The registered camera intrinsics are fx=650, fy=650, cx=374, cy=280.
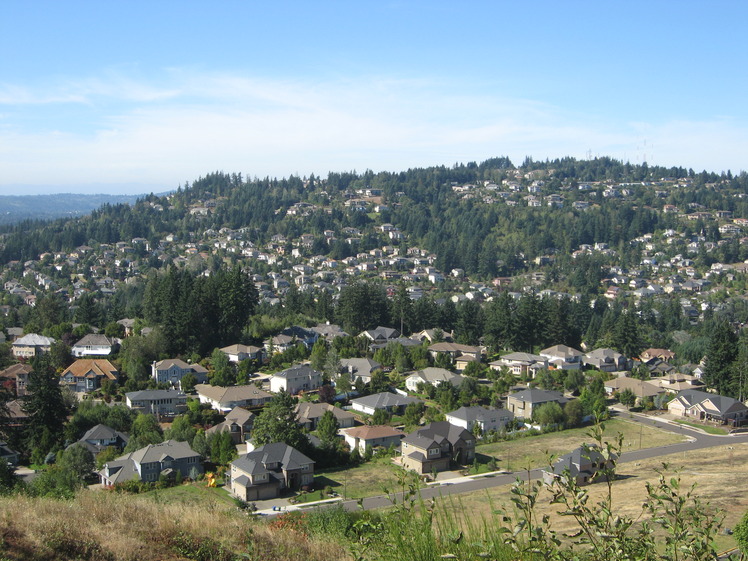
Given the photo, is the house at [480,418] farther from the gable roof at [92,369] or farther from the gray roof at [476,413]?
the gable roof at [92,369]

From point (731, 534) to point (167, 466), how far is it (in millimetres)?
13975

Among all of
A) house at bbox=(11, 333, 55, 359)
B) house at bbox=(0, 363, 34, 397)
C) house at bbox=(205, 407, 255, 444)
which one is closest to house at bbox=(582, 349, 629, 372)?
house at bbox=(205, 407, 255, 444)

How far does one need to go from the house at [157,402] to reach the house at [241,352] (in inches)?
238

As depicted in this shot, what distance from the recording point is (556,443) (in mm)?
22344

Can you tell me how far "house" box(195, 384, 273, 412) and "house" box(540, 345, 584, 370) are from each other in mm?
14894

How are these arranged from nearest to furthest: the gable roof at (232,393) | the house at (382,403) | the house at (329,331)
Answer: the gable roof at (232,393), the house at (382,403), the house at (329,331)

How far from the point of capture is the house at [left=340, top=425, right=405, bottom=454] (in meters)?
21.3

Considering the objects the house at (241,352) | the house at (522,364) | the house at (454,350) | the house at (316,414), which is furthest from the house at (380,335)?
the house at (316,414)

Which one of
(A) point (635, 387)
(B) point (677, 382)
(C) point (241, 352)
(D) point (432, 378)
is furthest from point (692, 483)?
(C) point (241, 352)

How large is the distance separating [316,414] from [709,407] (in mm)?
15457

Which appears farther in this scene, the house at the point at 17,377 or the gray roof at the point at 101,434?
the house at the point at 17,377

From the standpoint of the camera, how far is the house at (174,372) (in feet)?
88.2

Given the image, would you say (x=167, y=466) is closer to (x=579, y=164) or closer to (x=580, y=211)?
(x=580, y=211)

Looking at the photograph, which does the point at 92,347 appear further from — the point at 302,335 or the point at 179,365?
the point at 302,335
